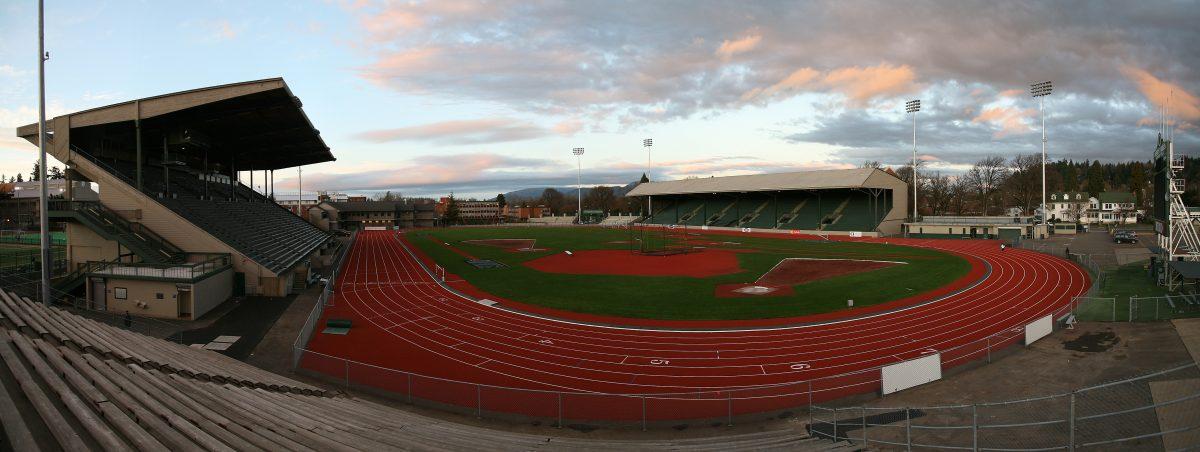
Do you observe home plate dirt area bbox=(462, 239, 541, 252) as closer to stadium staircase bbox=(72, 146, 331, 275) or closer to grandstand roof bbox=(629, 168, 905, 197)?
stadium staircase bbox=(72, 146, 331, 275)

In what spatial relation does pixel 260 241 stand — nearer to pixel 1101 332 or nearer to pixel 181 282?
pixel 181 282

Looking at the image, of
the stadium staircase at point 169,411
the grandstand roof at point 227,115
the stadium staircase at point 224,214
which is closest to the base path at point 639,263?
the stadium staircase at point 224,214

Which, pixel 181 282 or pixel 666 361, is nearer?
pixel 666 361

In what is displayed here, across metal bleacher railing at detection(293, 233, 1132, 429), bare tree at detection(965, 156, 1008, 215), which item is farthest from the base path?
bare tree at detection(965, 156, 1008, 215)

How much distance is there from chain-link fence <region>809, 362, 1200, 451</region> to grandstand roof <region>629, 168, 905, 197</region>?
6069 centimetres

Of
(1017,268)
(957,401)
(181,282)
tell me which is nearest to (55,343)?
(181,282)

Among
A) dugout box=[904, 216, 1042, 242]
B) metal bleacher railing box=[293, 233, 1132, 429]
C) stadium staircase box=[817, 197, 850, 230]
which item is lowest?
metal bleacher railing box=[293, 233, 1132, 429]

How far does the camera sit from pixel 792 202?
8294cm

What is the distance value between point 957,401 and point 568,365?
10.6m

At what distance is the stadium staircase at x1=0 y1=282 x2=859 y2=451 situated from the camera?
573 centimetres

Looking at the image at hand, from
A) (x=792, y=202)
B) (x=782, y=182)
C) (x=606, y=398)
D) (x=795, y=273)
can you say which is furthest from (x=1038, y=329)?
(x=792, y=202)

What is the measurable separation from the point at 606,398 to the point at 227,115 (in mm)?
29357

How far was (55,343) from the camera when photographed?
372 inches

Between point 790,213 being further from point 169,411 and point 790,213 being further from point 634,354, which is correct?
point 169,411
